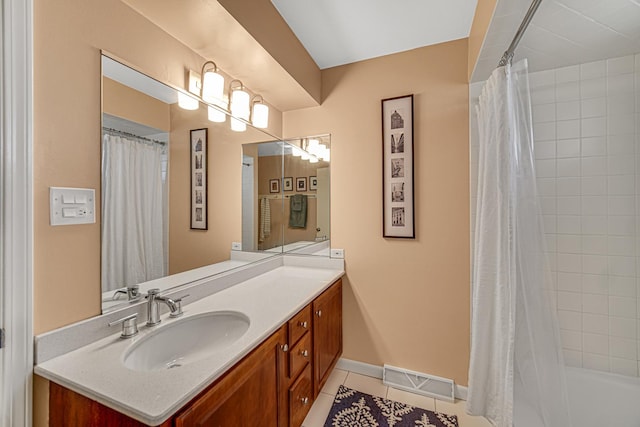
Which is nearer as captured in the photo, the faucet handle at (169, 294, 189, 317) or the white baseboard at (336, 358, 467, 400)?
the faucet handle at (169, 294, 189, 317)

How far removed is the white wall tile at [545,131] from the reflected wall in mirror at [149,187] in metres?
2.04

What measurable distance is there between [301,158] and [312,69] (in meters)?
0.70

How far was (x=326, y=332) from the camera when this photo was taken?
175 centimetres

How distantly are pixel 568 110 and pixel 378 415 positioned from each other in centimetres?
226

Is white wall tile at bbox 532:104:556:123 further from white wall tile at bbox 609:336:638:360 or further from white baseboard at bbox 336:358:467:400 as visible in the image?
white baseboard at bbox 336:358:467:400

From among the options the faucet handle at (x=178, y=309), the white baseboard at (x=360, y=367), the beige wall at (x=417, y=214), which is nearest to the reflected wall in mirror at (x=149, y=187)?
the faucet handle at (x=178, y=309)

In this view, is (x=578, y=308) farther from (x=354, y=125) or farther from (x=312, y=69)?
(x=312, y=69)

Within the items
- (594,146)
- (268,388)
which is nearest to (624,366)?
→ (594,146)

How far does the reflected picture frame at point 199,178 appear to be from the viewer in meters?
1.44

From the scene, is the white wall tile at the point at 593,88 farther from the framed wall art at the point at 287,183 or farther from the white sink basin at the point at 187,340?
the white sink basin at the point at 187,340

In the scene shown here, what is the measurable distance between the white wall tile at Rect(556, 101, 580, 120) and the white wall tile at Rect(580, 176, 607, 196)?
1.29 ft

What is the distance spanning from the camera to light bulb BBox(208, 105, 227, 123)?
152 centimetres

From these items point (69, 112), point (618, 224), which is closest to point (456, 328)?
point (618, 224)

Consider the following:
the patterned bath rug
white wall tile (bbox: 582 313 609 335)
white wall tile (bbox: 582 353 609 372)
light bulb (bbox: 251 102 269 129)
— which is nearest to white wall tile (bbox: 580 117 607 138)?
white wall tile (bbox: 582 313 609 335)
